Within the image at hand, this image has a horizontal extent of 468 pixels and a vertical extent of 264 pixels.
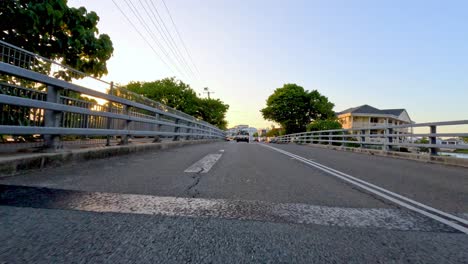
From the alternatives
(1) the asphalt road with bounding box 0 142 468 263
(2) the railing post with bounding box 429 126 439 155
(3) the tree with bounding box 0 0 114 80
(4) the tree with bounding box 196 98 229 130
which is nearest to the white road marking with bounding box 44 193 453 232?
(1) the asphalt road with bounding box 0 142 468 263

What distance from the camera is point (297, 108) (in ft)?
171

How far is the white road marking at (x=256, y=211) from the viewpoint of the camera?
229 centimetres

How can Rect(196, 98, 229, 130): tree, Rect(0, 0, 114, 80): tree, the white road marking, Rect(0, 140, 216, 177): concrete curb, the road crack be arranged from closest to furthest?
1. the white road marking
2. the road crack
3. Rect(0, 140, 216, 177): concrete curb
4. Rect(0, 0, 114, 80): tree
5. Rect(196, 98, 229, 130): tree

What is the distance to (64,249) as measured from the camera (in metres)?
1.56

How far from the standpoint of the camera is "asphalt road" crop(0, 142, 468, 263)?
5.24 feet

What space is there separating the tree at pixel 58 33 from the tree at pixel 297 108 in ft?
151

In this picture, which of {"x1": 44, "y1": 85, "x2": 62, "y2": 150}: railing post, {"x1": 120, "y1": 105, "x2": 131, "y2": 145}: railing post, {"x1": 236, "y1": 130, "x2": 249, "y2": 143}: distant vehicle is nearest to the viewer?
{"x1": 44, "y1": 85, "x2": 62, "y2": 150}: railing post

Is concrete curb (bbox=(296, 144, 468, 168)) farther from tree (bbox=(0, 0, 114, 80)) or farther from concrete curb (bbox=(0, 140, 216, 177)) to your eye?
tree (bbox=(0, 0, 114, 80))

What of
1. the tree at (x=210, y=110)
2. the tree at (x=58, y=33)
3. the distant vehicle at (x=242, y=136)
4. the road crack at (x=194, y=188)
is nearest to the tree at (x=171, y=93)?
the tree at (x=210, y=110)

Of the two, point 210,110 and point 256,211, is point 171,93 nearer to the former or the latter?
point 210,110

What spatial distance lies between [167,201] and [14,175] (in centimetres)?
225

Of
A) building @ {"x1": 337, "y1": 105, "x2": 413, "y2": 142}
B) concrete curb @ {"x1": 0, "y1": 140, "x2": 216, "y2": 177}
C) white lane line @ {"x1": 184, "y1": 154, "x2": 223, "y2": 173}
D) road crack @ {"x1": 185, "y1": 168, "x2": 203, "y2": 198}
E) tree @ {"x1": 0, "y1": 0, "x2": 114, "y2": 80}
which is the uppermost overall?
building @ {"x1": 337, "y1": 105, "x2": 413, "y2": 142}

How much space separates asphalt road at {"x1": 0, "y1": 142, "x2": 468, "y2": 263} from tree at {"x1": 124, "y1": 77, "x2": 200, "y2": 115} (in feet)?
173

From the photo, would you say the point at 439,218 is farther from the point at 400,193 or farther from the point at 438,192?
the point at 438,192
